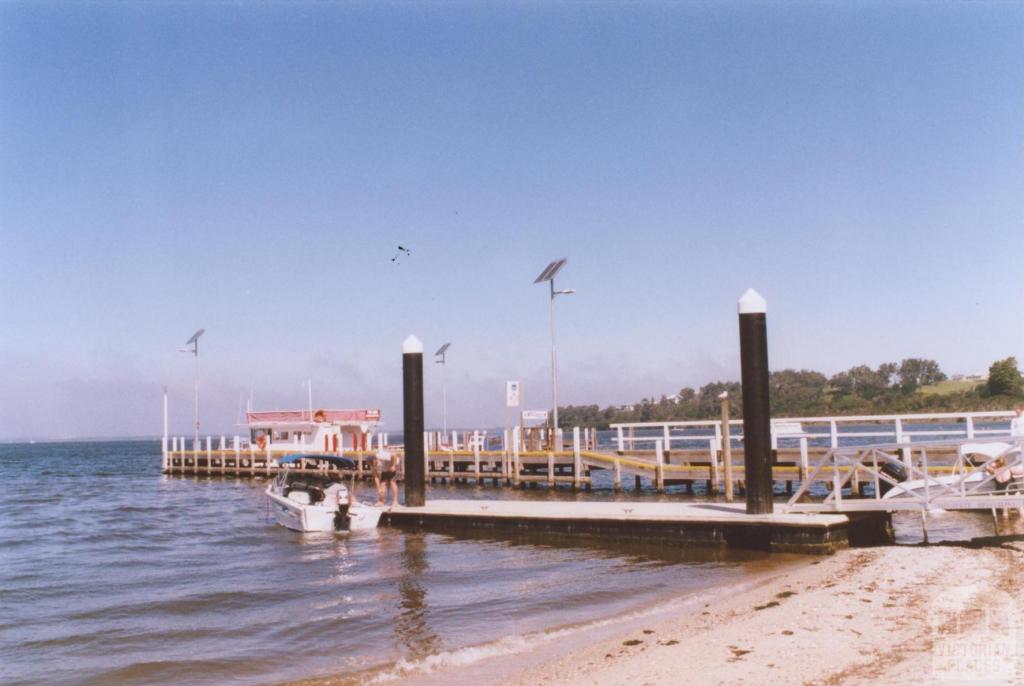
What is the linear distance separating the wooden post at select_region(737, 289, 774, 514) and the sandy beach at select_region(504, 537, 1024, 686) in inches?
129

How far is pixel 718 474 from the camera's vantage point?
1115 inches

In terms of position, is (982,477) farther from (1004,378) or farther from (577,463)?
(1004,378)

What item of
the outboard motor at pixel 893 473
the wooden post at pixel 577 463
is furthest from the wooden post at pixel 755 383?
the wooden post at pixel 577 463

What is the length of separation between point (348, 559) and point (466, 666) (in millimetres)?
8574

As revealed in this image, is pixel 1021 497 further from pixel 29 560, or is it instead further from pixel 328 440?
pixel 328 440

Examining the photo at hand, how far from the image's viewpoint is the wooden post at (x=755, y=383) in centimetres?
1539

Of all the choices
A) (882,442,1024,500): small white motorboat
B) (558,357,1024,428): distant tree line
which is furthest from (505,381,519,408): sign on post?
(558,357,1024,428): distant tree line

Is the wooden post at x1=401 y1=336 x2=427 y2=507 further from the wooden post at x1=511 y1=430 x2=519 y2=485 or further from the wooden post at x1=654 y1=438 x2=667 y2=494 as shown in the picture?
the wooden post at x1=511 y1=430 x2=519 y2=485

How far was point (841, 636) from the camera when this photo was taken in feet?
28.6

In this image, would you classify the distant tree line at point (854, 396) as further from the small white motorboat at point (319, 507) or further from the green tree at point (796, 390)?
the small white motorboat at point (319, 507)

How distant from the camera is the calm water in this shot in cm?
1035

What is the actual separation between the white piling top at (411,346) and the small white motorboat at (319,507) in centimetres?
410

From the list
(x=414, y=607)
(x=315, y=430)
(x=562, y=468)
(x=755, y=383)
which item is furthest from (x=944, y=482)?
(x=315, y=430)

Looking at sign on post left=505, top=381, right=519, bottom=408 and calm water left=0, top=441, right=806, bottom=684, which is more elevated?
sign on post left=505, top=381, right=519, bottom=408
